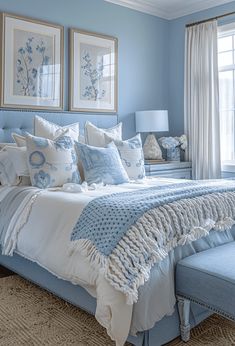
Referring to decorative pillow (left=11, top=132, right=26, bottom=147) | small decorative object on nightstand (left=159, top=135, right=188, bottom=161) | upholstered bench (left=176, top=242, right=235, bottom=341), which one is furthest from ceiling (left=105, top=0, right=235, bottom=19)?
upholstered bench (left=176, top=242, right=235, bottom=341)

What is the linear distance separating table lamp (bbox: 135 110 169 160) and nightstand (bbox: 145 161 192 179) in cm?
27

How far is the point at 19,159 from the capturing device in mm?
3031

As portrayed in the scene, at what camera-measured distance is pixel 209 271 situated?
6.07 feet

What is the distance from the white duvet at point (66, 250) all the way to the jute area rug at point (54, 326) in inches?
11.8

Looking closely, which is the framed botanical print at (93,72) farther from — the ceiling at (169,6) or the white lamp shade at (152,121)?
the ceiling at (169,6)

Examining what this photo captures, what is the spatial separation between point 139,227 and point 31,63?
7.82 ft

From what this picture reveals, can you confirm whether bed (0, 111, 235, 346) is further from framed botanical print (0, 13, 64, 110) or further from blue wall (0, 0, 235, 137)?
blue wall (0, 0, 235, 137)

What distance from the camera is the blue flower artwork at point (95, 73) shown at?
4.02 metres

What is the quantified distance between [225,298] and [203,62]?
3.36m

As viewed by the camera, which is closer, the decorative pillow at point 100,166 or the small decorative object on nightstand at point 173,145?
the decorative pillow at point 100,166

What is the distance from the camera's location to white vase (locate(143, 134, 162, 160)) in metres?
4.54

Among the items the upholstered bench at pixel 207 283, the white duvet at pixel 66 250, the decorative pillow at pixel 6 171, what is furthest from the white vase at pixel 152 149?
the upholstered bench at pixel 207 283

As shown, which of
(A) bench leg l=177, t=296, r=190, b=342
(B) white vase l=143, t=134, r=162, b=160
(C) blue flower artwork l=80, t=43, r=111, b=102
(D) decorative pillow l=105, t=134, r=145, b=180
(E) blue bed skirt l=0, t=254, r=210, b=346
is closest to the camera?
(E) blue bed skirt l=0, t=254, r=210, b=346

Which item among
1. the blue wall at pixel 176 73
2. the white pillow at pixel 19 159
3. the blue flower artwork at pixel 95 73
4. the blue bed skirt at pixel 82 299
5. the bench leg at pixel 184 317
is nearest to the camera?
the blue bed skirt at pixel 82 299
